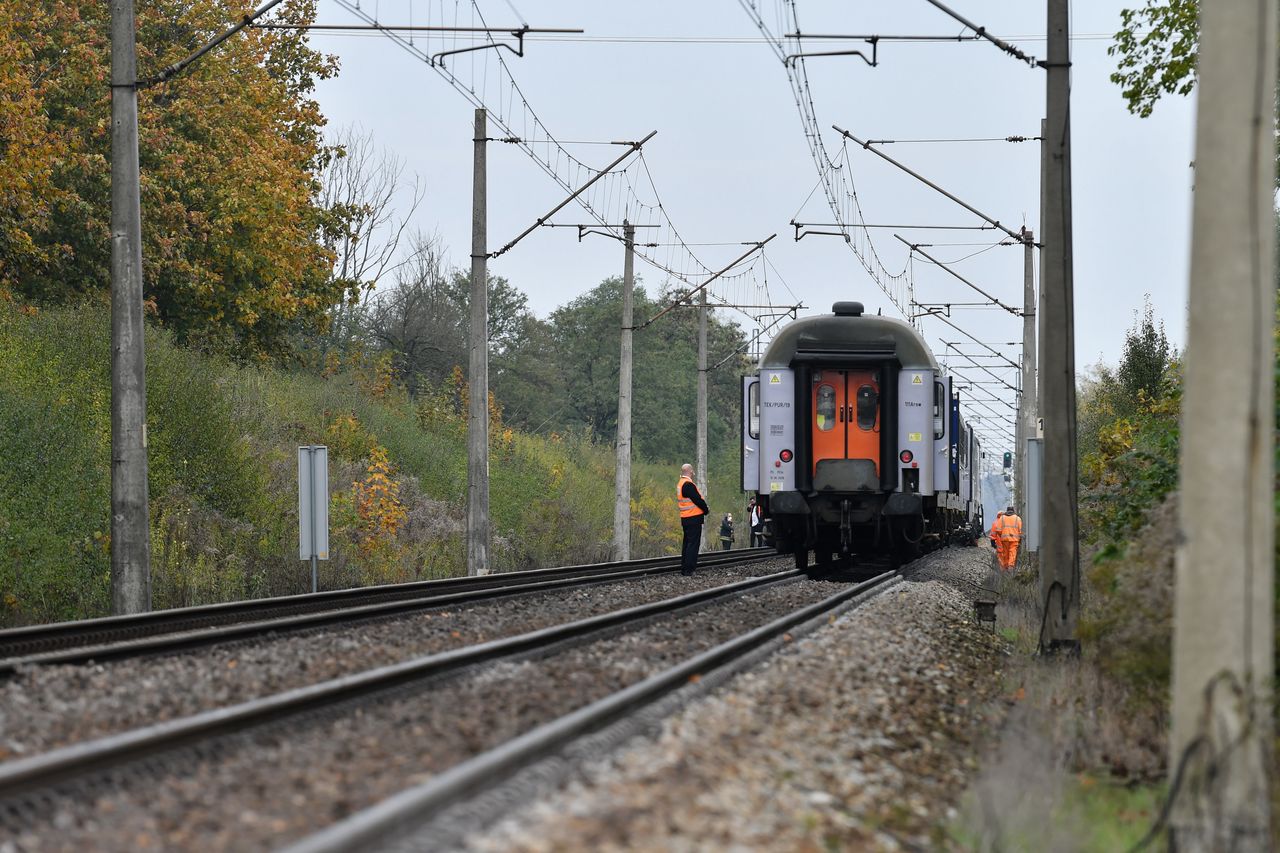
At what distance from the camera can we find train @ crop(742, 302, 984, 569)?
71.2ft

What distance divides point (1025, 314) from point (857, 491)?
1306 centimetres

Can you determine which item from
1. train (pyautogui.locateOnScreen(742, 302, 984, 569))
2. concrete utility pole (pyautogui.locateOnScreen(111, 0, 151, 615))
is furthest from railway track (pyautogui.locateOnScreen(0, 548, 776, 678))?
train (pyautogui.locateOnScreen(742, 302, 984, 569))

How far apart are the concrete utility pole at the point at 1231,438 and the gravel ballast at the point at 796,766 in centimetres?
131

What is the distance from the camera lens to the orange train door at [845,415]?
22.0 m

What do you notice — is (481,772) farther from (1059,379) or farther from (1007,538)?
(1007,538)

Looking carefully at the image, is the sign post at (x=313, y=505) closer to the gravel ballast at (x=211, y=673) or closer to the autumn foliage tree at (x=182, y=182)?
the gravel ballast at (x=211, y=673)

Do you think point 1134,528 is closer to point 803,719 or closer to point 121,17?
point 803,719

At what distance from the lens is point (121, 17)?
687 inches

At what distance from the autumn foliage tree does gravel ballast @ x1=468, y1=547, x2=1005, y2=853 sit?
17610 millimetres

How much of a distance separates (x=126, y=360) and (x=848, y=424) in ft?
33.0

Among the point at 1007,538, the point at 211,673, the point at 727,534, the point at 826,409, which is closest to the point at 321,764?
the point at 211,673

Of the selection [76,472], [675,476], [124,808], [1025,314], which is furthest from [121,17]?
[675,476]

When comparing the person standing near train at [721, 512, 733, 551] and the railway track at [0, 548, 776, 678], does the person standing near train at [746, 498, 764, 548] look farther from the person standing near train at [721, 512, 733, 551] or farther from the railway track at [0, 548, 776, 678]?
the person standing near train at [721, 512, 733, 551]

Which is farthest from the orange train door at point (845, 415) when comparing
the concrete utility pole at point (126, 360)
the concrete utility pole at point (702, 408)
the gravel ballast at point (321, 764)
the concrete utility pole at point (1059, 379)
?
the concrete utility pole at point (702, 408)
